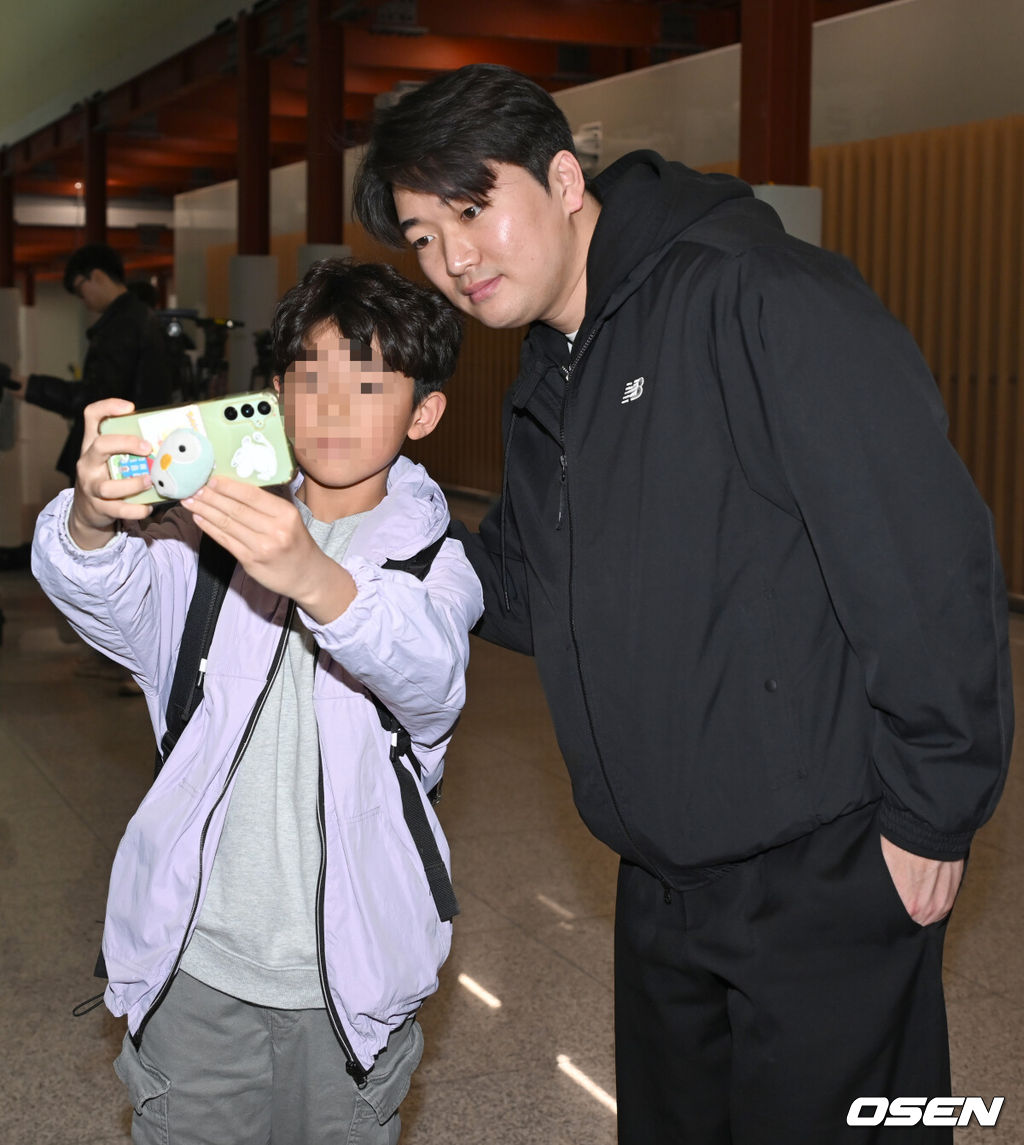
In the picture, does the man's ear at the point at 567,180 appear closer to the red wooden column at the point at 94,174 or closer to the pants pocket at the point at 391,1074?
the pants pocket at the point at 391,1074

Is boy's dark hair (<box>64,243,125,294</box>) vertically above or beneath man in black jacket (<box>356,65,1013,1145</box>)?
above

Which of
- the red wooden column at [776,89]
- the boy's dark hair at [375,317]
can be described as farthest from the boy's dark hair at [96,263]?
the boy's dark hair at [375,317]

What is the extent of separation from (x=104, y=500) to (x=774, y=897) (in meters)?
0.87

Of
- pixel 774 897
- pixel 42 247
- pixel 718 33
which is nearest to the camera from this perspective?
pixel 774 897

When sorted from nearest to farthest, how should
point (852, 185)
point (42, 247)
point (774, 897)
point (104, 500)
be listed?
1. point (104, 500)
2. point (774, 897)
3. point (852, 185)
4. point (42, 247)

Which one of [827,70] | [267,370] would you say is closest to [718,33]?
[827,70]

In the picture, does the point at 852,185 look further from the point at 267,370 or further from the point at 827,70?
the point at 267,370

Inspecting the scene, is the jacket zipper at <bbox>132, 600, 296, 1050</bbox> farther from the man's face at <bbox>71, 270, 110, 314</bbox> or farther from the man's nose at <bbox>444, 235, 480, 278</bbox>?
the man's face at <bbox>71, 270, 110, 314</bbox>

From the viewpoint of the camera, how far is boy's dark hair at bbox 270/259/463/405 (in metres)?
1.66

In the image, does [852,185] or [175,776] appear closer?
[175,776]

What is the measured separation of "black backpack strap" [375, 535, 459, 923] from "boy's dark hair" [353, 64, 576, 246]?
0.44 meters

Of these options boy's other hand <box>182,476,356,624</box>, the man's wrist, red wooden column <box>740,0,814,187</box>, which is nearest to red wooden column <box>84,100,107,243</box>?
red wooden column <box>740,0,814,187</box>

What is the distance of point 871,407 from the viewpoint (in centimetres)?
145

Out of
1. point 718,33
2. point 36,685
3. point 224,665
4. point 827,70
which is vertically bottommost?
point 36,685
